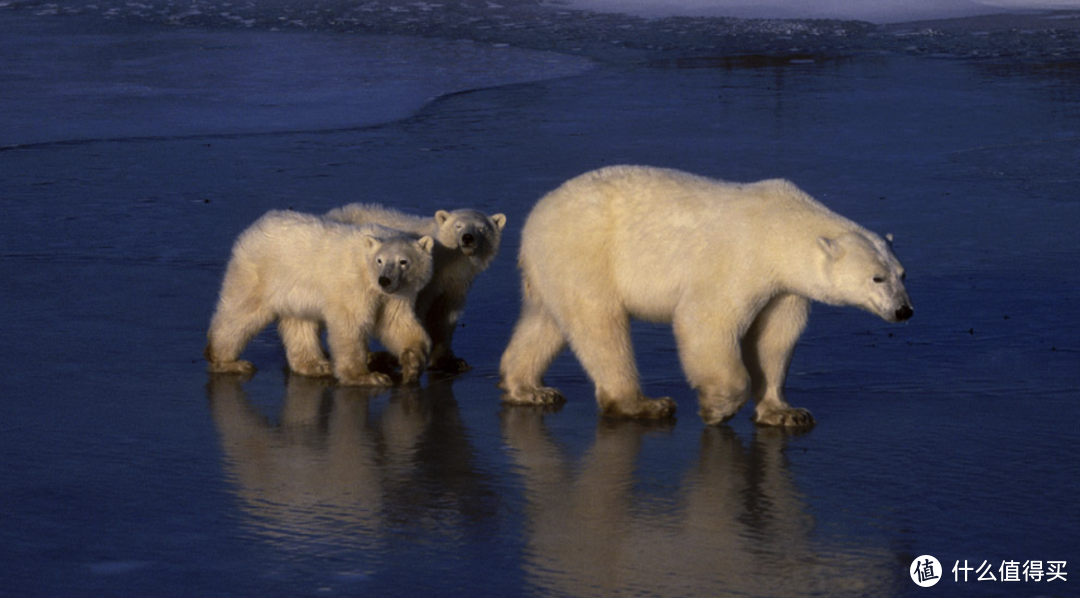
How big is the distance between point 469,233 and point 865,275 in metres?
2.20

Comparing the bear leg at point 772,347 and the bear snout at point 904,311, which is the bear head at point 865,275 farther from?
the bear leg at point 772,347

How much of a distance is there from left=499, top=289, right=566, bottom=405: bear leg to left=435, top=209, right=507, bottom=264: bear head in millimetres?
897

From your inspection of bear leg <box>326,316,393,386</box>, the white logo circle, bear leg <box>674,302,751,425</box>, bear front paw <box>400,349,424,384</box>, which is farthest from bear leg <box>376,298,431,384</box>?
the white logo circle

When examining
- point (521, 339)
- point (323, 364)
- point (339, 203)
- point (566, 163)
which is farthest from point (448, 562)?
point (566, 163)

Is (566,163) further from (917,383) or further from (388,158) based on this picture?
(917,383)

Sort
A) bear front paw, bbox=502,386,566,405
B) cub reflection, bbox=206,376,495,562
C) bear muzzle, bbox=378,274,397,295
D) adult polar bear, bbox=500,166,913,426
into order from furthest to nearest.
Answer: bear muzzle, bbox=378,274,397,295
bear front paw, bbox=502,386,566,405
adult polar bear, bbox=500,166,913,426
cub reflection, bbox=206,376,495,562

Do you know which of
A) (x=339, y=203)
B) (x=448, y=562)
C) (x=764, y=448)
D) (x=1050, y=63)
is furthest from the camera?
(x=1050, y=63)

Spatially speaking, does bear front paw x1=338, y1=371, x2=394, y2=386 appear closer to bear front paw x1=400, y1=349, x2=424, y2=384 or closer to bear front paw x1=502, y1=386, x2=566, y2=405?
bear front paw x1=400, y1=349, x2=424, y2=384

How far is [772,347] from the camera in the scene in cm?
557

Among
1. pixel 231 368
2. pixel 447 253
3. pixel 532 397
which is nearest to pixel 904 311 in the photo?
pixel 532 397

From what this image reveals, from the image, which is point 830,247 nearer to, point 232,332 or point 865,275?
point 865,275

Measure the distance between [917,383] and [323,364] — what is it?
2.31 metres

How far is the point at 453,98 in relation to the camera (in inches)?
544

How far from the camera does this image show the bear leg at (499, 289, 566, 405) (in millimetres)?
5895
